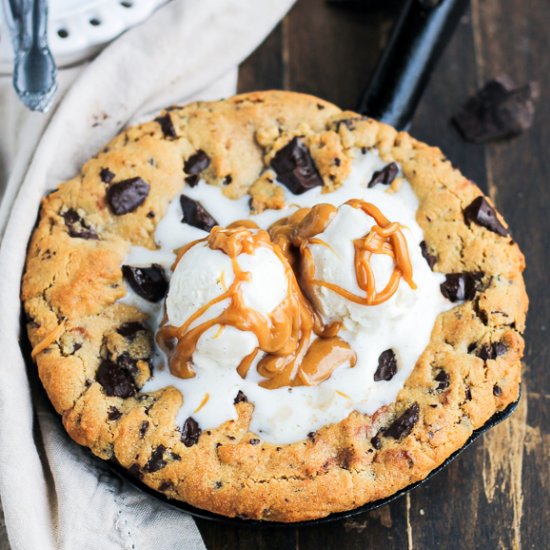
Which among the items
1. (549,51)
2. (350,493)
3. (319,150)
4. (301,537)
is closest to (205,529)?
(301,537)

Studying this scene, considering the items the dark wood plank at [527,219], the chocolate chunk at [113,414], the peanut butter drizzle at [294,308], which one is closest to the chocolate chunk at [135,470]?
the chocolate chunk at [113,414]

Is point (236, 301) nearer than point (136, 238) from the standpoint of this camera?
Yes

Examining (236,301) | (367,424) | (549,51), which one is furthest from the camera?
(549,51)

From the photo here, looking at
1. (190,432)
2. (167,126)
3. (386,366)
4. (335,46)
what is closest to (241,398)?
(190,432)

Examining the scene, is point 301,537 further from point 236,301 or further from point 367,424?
point 236,301

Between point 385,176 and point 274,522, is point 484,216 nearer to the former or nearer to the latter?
point 385,176

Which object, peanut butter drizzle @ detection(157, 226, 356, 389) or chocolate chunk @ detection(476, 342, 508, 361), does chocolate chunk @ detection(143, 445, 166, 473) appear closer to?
peanut butter drizzle @ detection(157, 226, 356, 389)

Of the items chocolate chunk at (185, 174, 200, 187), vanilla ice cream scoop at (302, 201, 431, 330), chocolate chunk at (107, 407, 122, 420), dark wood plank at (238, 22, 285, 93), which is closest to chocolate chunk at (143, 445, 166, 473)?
chocolate chunk at (107, 407, 122, 420)
